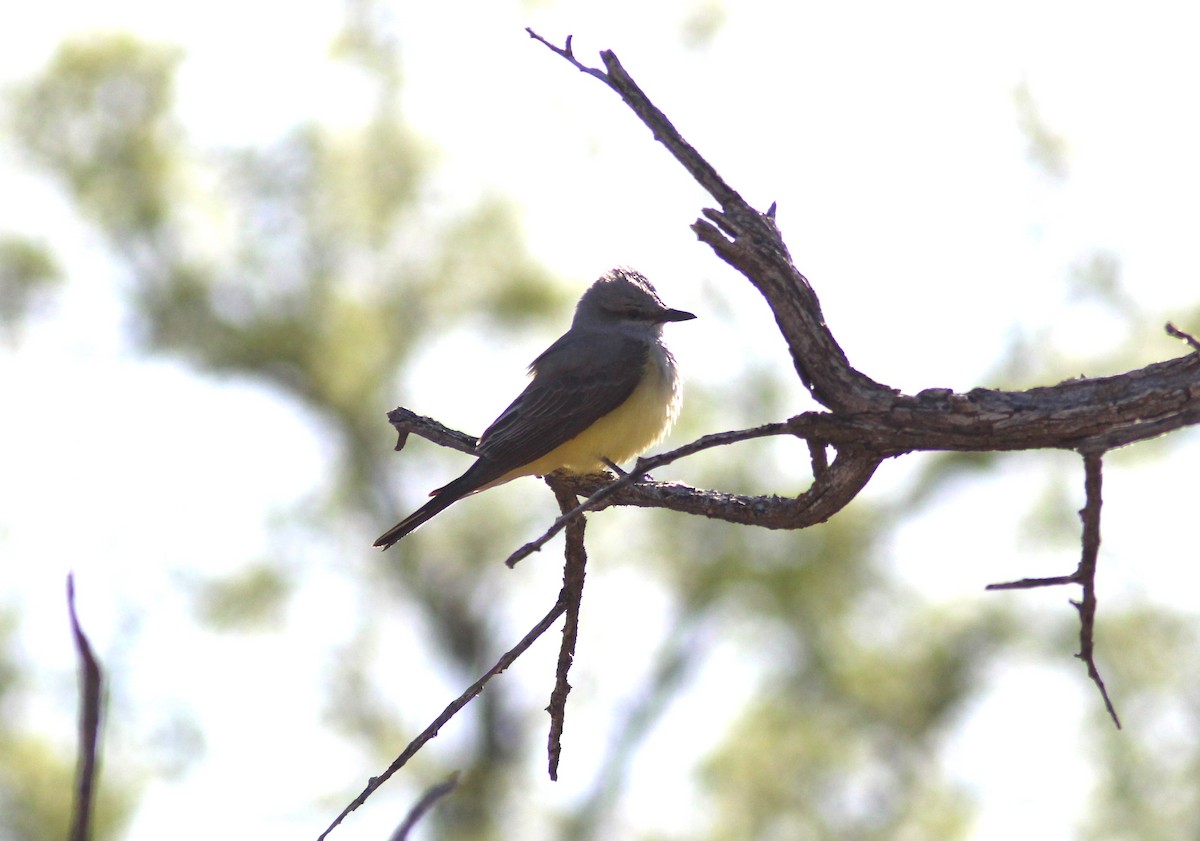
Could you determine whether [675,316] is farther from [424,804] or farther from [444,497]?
[424,804]

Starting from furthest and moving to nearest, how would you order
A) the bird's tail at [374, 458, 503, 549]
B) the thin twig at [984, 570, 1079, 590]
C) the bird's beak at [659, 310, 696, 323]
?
the bird's beak at [659, 310, 696, 323]
the bird's tail at [374, 458, 503, 549]
the thin twig at [984, 570, 1079, 590]

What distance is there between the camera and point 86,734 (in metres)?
1.18

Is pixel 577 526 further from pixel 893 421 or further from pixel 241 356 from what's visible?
pixel 241 356

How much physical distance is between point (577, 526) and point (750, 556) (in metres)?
15.0

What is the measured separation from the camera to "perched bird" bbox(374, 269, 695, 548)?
19.0 feet

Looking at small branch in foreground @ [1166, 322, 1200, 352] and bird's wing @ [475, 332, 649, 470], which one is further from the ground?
bird's wing @ [475, 332, 649, 470]

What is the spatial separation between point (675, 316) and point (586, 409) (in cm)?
107

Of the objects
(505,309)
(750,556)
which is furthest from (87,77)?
(750,556)

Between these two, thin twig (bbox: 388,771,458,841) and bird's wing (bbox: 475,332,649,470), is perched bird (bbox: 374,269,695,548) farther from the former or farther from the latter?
thin twig (bbox: 388,771,458,841)

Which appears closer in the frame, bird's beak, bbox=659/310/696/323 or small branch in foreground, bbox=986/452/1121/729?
small branch in foreground, bbox=986/452/1121/729

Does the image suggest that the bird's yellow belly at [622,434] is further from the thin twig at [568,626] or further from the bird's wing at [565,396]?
the thin twig at [568,626]

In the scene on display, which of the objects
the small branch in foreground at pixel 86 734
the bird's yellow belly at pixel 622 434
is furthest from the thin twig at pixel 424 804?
the bird's yellow belly at pixel 622 434

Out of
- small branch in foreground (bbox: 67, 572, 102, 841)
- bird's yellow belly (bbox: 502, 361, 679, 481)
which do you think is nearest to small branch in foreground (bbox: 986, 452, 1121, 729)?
small branch in foreground (bbox: 67, 572, 102, 841)

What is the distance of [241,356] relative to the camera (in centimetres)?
1884
